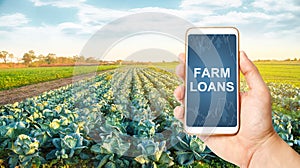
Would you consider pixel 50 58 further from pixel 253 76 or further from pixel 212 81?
pixel 253 76

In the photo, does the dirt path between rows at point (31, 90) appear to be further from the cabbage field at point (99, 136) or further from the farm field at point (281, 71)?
the farm field at point (281, 71)

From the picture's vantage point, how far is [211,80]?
1.23 m

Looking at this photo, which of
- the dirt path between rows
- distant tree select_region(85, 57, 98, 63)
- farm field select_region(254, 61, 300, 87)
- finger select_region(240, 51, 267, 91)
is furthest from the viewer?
farm field select_region(254, 61, 300, 87)

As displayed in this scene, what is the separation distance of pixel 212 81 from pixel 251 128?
0.62 feet

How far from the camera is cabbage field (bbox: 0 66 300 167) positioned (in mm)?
2039

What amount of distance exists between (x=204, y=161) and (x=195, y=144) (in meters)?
0.19

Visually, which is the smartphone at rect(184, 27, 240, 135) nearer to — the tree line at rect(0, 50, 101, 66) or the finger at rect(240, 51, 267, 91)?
the finger at rect(240, 51, 267, 91)

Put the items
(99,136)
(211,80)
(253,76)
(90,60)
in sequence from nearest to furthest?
(253,76), (211,80), (99,136), (90,60)

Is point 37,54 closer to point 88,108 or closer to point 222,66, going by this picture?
point 88,108

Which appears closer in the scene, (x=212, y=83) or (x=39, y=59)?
(x=212, y=83)

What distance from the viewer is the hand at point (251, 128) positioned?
1121mm

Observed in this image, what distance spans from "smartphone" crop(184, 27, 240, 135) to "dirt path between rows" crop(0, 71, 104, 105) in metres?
2.20

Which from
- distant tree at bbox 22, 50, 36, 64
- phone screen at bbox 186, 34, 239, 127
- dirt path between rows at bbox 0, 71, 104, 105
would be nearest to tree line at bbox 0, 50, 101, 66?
distant tree at bbox 22, 50, 36, 64

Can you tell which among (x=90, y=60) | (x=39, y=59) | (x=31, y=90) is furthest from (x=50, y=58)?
(x=90, y=60)
